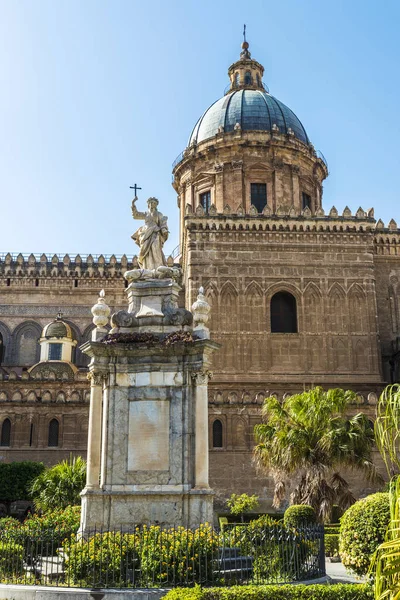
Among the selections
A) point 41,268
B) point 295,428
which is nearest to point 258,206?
point 41,268

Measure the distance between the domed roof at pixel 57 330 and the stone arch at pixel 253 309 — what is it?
9.48 m

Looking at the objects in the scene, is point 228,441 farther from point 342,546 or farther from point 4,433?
point 342,546

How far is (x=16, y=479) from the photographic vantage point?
25719 mm

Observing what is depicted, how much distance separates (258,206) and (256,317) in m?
8.22

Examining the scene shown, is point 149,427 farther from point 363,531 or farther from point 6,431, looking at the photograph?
point 6,431

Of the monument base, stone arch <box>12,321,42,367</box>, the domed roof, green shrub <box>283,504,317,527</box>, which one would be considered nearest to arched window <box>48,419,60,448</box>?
the domed roof

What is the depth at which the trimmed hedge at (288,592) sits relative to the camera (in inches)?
336

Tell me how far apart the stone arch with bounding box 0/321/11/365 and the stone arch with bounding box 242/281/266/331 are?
45.6 feet

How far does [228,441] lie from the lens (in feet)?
92.2

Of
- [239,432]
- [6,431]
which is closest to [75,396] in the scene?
[6,431]

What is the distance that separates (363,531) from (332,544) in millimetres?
8392

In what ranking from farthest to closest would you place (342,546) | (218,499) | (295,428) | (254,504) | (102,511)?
(218,499) < (254,504) < (295,428) < (102,511) < (342,546)

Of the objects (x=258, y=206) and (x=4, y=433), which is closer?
(x=4, y=433)

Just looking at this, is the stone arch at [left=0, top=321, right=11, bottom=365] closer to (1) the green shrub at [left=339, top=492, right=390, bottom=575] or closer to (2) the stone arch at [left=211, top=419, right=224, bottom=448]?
(2) the stone arch at [left=211, top=419, right=224, bottom=448]
